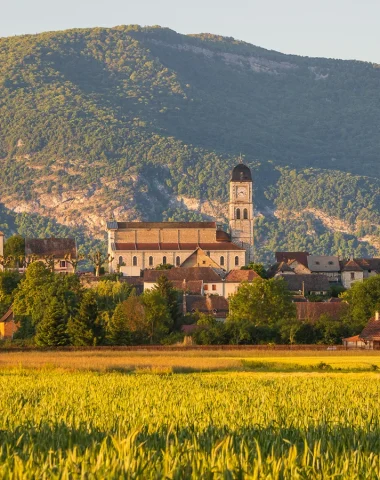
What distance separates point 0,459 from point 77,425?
5990 millimetres


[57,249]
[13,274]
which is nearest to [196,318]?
[13,274]

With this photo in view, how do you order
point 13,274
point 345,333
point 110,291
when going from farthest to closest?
point 13,274 < point 110,291 < point 345,333

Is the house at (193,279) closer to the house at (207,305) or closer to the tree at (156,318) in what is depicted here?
the house at (207,305)

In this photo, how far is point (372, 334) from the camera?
9800 centimetres

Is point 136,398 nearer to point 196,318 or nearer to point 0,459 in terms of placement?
point 0,459

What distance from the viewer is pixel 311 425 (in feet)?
81.8

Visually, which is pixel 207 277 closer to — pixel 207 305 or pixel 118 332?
pixel 207 305

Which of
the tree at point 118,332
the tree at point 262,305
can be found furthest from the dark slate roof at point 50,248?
the tree at point 118,332

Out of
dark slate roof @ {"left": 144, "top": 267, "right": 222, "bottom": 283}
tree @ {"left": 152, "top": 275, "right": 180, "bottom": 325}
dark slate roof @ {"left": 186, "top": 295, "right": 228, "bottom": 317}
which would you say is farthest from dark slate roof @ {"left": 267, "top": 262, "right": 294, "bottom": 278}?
tree @ {"left": 152, "top": 275, "right": 180, "bottom": 325}

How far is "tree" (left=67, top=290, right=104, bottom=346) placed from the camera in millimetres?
91688

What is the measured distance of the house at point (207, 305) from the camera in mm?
132500

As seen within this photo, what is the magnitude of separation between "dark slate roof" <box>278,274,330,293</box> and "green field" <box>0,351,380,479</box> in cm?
12378

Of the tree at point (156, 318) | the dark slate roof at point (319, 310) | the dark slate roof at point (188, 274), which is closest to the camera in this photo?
the tree at point (156, 318)

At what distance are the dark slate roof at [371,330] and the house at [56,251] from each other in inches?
3442
